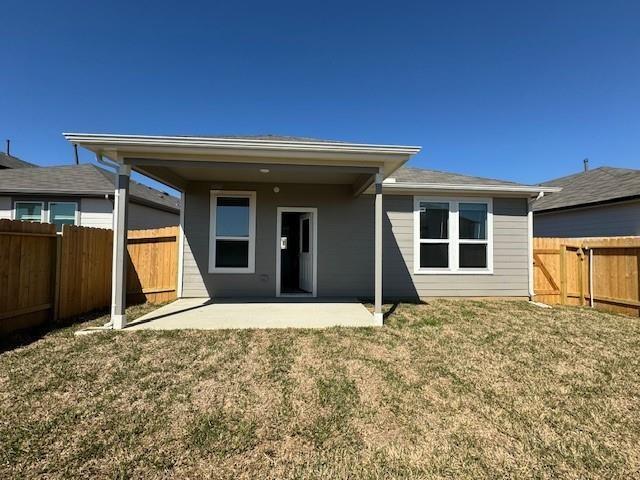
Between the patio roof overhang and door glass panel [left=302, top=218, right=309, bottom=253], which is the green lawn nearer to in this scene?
the patio roof overhang

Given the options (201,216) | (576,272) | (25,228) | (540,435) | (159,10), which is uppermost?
(159,10)

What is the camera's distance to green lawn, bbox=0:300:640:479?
2232 millimetres

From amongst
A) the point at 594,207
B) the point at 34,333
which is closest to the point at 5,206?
the point at 34,333

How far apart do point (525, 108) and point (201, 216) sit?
12.8 meters

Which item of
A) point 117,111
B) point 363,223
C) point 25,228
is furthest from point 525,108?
point 117,111

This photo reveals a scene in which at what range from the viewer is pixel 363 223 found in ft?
26.0

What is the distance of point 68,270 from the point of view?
18.8 feet

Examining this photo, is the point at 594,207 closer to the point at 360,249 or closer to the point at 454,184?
the point at 454,184

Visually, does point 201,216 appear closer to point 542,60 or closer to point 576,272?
point 576,272

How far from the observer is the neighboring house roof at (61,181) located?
33.3ft

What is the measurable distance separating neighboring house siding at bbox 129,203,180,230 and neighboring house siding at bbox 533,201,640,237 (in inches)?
616

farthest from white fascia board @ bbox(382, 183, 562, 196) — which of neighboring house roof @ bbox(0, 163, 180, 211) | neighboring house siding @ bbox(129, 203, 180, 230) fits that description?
neighboring house siding @ bbox(129, 203, 180, 230)

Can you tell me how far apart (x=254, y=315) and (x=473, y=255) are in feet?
18.8

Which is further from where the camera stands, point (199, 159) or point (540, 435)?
point (199, 159)
